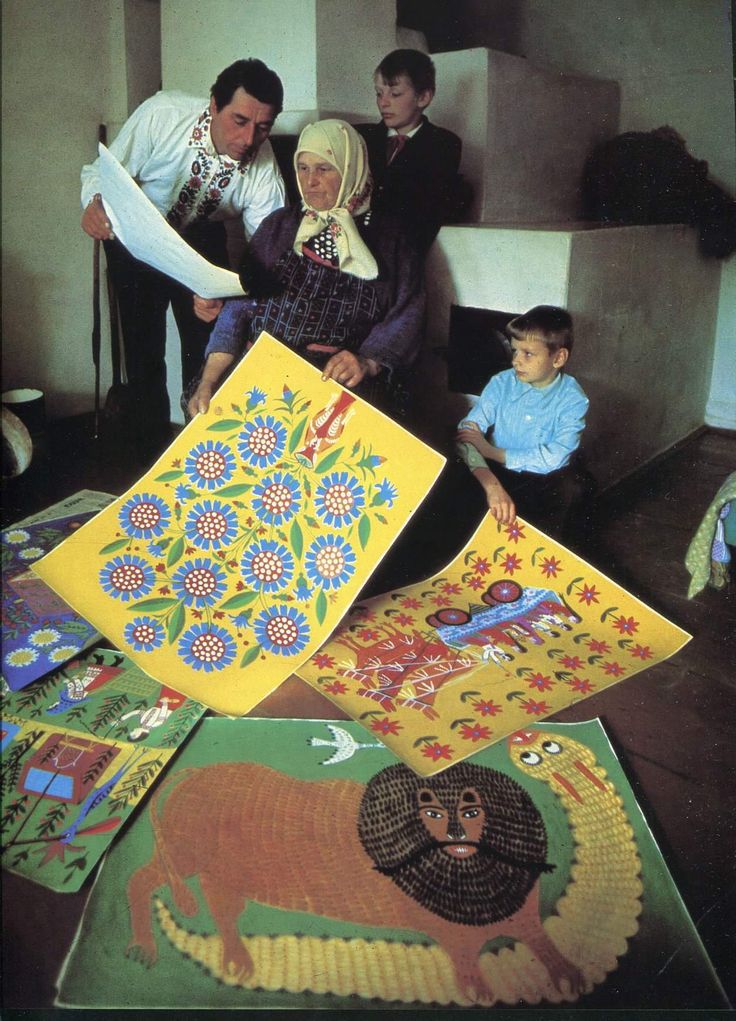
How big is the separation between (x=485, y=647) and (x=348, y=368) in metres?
0.66

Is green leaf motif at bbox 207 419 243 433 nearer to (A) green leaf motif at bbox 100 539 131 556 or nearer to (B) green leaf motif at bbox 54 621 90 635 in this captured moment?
(A) green leaf motif at bbox 100 539 131 556

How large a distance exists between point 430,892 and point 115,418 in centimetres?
112

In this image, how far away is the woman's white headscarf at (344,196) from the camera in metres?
1.60

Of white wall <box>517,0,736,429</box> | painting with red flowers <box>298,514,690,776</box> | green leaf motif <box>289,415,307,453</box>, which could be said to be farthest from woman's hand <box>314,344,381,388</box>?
white wall <box>517,0,736,429</box>

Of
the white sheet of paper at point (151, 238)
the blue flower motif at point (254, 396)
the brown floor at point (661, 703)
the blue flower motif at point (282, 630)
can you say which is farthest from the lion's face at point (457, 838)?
the white sheet of paper at point (151, 238)

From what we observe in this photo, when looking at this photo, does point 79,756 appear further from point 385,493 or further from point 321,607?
point 385,493

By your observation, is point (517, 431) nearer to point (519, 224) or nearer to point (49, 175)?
point (519, 224)

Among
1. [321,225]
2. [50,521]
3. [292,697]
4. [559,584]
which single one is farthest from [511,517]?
[50,521]

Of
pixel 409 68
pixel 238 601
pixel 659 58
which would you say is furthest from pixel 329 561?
pixel 659 58

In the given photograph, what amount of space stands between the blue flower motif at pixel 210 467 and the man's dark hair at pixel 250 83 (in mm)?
678

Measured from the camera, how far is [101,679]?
1.54 m

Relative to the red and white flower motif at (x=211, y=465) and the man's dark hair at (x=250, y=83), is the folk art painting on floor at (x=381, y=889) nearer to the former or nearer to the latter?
the red and white flower motif at (x=211, y=465)

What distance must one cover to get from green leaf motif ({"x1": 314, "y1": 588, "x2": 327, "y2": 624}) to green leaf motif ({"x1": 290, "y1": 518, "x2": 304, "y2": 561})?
3.5 inches

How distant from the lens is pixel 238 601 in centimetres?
162
